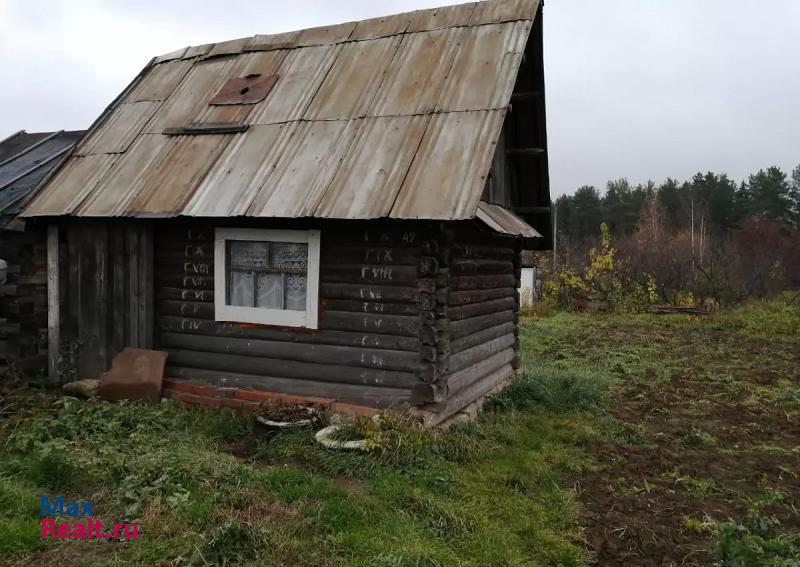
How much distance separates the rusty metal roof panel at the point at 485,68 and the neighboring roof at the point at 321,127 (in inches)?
Answer: 0.7

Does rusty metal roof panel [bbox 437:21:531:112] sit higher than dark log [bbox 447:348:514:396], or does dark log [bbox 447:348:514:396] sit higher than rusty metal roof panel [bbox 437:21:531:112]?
rusty metal roof panel [bbox 437:21:531:112]

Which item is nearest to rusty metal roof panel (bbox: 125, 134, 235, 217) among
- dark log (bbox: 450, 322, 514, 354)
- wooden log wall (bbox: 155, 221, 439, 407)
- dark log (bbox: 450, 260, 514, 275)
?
wooden log wall (bbox: 155, 221, 439, 407)

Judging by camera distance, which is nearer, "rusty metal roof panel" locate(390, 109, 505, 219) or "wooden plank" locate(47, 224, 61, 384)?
"rusty metal roof panel" locate(390, 109, 505, 219)

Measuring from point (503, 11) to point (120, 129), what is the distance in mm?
5611

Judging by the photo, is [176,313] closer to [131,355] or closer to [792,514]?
[131,355]

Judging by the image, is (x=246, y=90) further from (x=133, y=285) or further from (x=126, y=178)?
(x=133, y=285)

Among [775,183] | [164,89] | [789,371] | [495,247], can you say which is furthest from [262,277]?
[775,183]

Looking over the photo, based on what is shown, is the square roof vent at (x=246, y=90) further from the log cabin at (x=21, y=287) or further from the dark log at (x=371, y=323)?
the dark log at (x=371, y=323)

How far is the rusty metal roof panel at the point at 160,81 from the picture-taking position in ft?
30.5

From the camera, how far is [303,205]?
256 inches

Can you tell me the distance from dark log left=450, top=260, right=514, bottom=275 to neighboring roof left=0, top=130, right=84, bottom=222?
18.0 feet

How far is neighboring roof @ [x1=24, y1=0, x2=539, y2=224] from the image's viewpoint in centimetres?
650

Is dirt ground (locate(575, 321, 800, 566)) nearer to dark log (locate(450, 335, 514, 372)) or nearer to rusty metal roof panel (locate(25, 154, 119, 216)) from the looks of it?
dark log (locate(450, 335, 514, 372))

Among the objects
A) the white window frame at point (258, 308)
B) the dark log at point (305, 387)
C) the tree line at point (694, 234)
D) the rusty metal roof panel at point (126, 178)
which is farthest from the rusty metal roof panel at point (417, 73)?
the tree line at point (694, 234)
